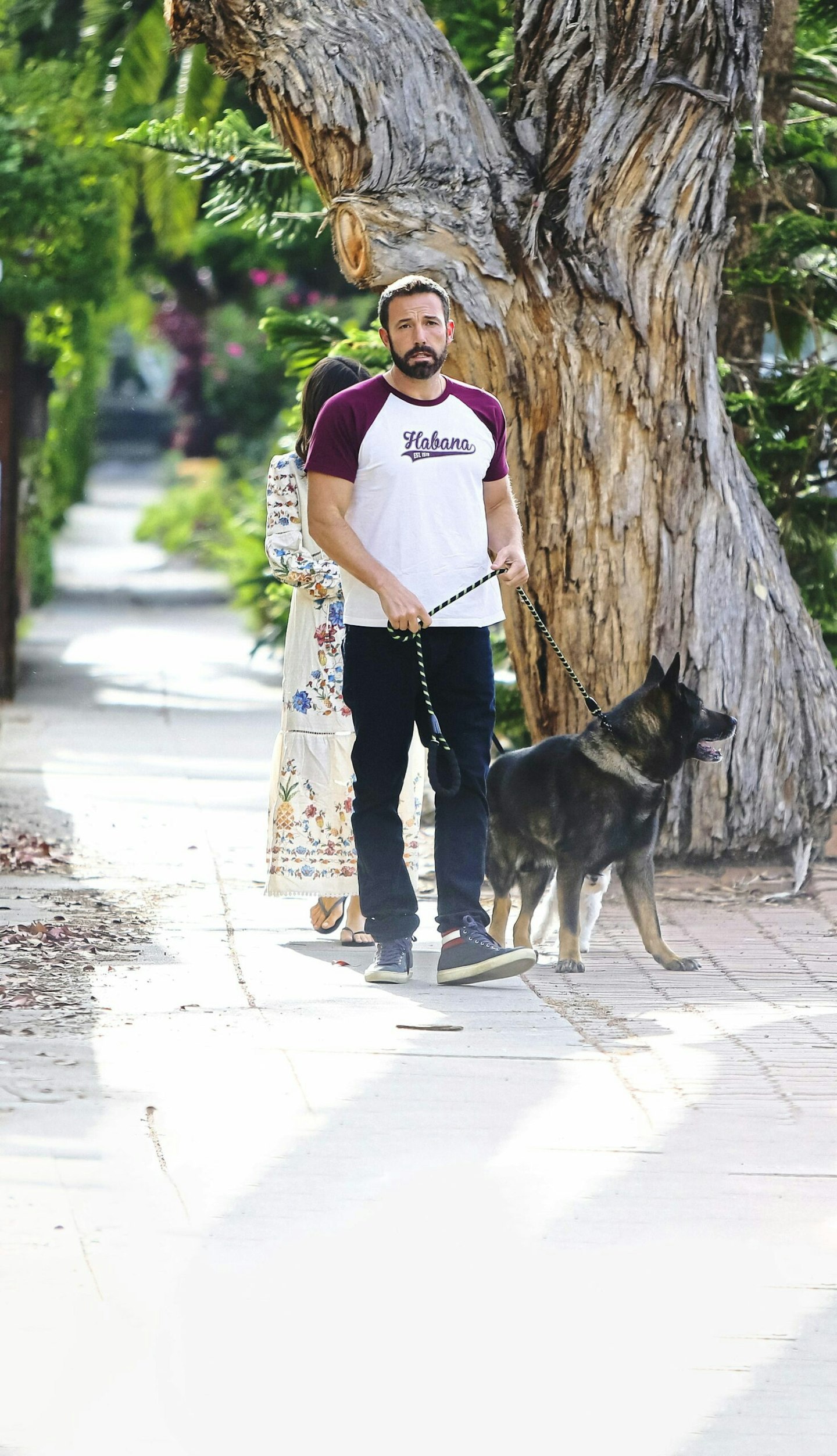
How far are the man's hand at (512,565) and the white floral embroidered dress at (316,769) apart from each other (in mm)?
862

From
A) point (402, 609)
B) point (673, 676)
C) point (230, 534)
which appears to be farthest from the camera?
point (230, 534)

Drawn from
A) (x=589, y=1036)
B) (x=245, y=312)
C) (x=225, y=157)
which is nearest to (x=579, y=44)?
(x=225, y=157)

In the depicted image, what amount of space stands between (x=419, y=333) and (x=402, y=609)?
794 millimetres

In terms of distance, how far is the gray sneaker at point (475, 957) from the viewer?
5.29 meters

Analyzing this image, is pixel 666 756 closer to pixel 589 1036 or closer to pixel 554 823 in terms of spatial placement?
pixel 554 823

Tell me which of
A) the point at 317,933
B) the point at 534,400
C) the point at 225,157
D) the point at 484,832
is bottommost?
the point at 317,933

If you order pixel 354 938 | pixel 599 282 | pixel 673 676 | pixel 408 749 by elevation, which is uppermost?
pixel 599 282

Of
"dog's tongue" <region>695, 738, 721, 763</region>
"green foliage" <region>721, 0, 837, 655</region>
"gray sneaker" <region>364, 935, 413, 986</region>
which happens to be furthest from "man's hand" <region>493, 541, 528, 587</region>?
"green foliage" <region>721, 0, 837, 655</region>

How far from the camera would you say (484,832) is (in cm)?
544

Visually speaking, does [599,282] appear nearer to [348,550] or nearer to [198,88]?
[348,550]

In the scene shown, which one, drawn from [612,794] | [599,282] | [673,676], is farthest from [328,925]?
[599,282]

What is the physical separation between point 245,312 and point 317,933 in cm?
1694

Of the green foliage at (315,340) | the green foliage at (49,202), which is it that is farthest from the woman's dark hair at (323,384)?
the green foliage at (49,202)

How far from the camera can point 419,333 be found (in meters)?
5.15
